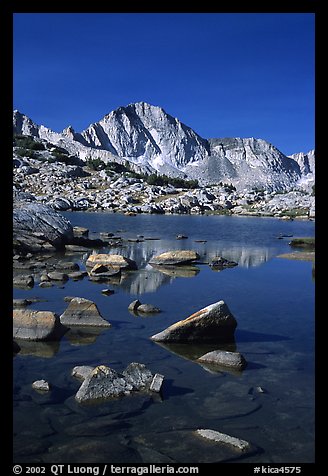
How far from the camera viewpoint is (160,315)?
14461mm

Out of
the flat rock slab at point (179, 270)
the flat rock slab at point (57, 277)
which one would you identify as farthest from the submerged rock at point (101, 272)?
the flat rock slab at point (179, 270)

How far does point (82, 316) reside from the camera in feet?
43.0

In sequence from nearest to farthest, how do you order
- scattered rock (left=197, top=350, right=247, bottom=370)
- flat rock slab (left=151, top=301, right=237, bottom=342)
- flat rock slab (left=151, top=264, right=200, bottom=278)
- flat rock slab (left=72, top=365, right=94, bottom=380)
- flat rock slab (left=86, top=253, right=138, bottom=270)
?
flat rock slab (left=72, top=365, right=94, bottom=380), scattered rock (left=197, top=350, right=247, bottom=370), flat rock slab (left=151, top=301, right=237, bottom=342), flat rock slab (left=151, top=264, right=200, bottom=278), flat rock slab (left=86, top=253, right=138, bottom=270)

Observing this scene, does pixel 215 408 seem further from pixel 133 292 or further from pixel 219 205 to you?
pixel 219 205

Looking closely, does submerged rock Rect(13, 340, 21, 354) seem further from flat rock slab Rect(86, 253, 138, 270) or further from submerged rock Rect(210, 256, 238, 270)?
submerged rock Rect(210, 256, 238, 270)

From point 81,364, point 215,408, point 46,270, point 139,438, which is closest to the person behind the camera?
point 139,438

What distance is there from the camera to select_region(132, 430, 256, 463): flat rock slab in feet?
21.1

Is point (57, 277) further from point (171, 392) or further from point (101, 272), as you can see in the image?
point (171, 392)

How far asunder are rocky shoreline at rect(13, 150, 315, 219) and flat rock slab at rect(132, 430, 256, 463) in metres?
79.8

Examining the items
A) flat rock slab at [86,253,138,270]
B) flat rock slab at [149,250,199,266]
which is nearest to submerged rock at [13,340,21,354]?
flat rock slab at [86,253,138,270]

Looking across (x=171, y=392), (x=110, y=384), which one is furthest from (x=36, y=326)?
(x=171, y=392)

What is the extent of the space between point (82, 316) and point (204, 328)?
3.75 m
